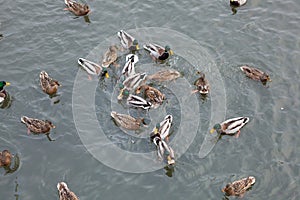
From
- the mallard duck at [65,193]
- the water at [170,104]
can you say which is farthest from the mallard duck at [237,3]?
the mallard duck at [65,193]

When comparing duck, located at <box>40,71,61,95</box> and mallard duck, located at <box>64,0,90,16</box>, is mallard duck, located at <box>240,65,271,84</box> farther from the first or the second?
mallard duck, located at <box>64,0,90,16</box>

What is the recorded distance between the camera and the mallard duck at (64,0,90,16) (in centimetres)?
1597

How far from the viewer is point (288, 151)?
11883mm

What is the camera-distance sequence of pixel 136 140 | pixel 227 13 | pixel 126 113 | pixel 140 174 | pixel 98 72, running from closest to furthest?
pixel 140 174, pixel 136 140, pixel 126 113, pixel 98 72, pixel 227 13

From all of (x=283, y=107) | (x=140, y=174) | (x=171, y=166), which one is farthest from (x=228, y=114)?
(x=140, y=174)

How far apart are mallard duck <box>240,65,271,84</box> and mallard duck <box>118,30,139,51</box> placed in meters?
4.22

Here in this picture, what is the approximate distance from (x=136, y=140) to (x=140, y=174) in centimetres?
126

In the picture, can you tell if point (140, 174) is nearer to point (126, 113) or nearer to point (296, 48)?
point (126, 113)

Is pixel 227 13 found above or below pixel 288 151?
above

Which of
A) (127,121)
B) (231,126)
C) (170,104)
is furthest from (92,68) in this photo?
(231,126)

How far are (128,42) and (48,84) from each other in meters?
3.52

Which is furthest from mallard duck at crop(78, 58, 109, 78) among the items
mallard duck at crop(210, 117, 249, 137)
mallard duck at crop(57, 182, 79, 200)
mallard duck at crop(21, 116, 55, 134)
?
mallard duck at crop(57, 182, 79, 200)

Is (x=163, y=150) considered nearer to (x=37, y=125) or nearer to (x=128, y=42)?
(x=37, y=125)

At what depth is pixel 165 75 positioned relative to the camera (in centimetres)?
1380
